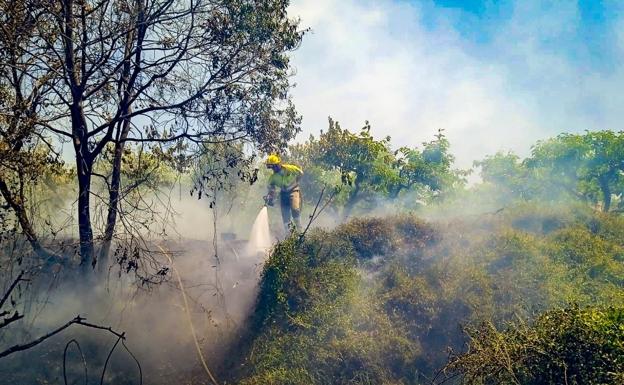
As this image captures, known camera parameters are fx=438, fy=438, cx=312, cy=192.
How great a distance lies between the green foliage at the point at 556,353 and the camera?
511 cm

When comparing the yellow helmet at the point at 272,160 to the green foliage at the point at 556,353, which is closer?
the green foliage at the point at 556,353

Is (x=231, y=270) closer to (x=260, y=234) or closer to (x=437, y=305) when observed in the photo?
(x=260, y=234)

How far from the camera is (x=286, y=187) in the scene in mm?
14867

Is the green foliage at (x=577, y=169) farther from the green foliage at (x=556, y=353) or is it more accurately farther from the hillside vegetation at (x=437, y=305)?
the green foliage at (x=556, y=353)

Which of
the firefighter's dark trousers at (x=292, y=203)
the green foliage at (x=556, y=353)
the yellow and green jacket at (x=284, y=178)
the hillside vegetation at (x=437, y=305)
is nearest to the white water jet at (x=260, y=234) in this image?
the firefighter's dark trousers at (x=292, y=203)

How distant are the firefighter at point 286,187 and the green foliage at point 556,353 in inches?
345

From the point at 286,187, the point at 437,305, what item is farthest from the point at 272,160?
the point at 437,305

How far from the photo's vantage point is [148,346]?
957 cm

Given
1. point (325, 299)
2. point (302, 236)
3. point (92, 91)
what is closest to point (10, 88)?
point (92, 91)

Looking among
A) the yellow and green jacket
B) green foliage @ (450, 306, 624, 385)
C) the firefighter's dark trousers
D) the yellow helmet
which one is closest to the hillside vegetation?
green foliage @ (450, 306, 624, 385)

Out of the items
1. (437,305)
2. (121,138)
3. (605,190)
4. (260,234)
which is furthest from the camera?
(605,190)

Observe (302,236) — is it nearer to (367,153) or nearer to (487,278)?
(487,278)

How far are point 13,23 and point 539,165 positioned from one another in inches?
1189

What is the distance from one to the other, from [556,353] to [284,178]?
1028 centimetres
